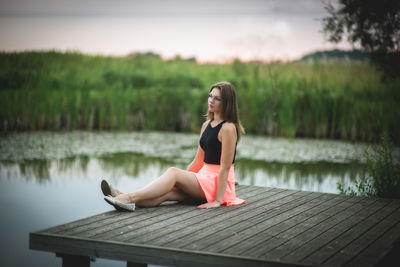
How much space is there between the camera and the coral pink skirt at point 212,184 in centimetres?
373

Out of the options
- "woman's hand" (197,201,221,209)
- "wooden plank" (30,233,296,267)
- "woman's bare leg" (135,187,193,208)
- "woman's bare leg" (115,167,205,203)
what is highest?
"woman's bare leg" (115,167,205,203)

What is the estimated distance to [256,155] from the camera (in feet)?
26.4

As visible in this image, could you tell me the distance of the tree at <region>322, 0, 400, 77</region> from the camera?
21.2 feet

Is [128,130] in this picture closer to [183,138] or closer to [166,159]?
[183,138]

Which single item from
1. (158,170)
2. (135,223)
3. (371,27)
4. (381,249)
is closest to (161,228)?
(135,223)

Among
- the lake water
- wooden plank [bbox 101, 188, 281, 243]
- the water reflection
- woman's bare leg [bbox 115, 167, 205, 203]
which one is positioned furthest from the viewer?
the water reflection

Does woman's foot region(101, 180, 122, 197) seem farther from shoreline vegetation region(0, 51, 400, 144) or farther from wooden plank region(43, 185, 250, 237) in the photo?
shoreline vegetation region(0, 51, 400, 144)

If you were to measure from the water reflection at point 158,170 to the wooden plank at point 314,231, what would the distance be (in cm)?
201

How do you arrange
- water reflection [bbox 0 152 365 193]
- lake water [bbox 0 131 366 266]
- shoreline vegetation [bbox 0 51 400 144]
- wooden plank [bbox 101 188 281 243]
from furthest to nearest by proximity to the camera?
shoreline vegetation [bbox 0 51 400 144], water reflection [bbox 0 152 365 193], lake water [bbox 0 131 366 266], wooden plank [bbox 101 188 281 243]

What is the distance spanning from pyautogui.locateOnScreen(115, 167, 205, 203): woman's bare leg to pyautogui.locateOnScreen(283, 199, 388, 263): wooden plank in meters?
1.05

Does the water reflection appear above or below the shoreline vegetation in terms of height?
below

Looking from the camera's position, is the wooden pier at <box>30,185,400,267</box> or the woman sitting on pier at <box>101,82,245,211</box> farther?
the woman sitting on pier at <box>101,82,245,211</box>

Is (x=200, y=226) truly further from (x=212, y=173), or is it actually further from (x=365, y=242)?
(x=365, y=242)

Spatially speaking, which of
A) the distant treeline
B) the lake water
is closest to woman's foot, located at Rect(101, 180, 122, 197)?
the lake water
